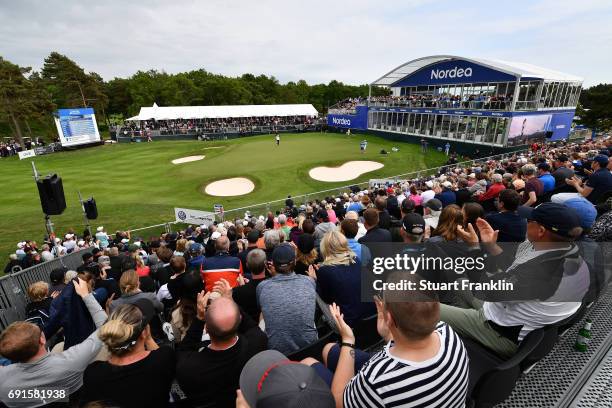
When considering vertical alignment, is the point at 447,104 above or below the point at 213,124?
above

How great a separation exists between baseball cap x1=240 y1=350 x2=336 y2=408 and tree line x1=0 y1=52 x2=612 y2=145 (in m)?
56.2

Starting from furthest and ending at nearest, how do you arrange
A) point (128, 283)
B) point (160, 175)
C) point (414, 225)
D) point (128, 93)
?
point (128, 93)
point (160, 175)
point (414, 225)
point (128, 283)

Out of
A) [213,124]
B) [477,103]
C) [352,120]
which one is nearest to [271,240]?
[477,103]

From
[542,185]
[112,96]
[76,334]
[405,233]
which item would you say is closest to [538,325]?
[405,233]

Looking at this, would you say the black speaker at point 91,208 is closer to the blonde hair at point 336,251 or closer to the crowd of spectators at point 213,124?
the blonde hair at point 336,251

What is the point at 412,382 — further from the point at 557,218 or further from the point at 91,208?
the point at 91,208

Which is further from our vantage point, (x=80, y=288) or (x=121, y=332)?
(x=80, y=288)

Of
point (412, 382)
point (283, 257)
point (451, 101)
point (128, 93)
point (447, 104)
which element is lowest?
point (283, 257)

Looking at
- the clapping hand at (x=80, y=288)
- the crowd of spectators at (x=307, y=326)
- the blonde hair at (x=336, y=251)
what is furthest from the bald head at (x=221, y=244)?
the blonde hair at (x=336, y=251)

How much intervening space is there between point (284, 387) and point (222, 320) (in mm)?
1079

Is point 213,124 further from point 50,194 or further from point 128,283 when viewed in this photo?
point 128,283

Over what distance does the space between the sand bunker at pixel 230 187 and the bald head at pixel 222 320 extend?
18.3m

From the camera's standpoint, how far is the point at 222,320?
8.51 feet

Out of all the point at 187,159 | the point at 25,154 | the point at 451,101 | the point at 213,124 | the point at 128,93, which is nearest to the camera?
the point at 187,159
